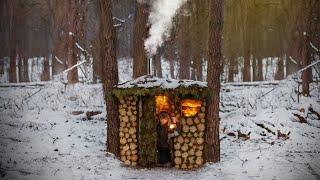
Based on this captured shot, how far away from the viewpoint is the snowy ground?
35.8 feet

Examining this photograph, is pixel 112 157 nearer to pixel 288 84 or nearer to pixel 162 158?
pixel 162 158

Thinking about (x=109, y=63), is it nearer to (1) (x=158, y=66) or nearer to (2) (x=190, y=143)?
(2) (x=190, y=143)

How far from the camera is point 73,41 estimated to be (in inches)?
919

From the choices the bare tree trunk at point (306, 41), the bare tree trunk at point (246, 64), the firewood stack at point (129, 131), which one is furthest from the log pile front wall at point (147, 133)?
the bare tree trunk at point (246, 64)

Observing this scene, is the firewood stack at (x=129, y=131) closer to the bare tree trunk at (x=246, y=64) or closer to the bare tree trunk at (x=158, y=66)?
the bare tree trunk at (x=158, y=66)

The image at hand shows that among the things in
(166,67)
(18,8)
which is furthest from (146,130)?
(166,67)

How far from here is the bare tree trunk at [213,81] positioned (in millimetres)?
11969

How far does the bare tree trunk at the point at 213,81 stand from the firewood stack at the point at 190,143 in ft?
0.71

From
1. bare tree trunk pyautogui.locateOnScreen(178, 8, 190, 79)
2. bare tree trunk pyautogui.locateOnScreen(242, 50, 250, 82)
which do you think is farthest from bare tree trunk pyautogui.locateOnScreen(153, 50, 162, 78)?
bare tree trunk pyautogui.locateOnScreen(242, 50, 250, 82)

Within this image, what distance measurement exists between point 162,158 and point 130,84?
263cm

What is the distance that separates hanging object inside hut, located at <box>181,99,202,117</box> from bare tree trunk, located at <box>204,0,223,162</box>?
38 cm

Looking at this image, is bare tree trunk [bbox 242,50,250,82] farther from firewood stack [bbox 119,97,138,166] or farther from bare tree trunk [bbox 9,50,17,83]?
firewood stack [bbox 119,97,138,166]

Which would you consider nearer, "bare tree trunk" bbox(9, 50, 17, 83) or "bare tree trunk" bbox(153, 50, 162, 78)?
"bare tree trunk" bbox(153, 50, 162, 78)

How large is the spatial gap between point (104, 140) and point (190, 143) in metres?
3.47
